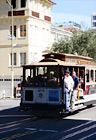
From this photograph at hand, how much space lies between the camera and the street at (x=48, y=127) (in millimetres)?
12789

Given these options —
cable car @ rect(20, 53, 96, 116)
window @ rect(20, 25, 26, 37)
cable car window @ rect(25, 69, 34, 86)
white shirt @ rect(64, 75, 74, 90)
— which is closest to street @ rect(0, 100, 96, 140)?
cable car @ rect(20, 53, 96, 116)

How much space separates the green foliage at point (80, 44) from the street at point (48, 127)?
990 inches

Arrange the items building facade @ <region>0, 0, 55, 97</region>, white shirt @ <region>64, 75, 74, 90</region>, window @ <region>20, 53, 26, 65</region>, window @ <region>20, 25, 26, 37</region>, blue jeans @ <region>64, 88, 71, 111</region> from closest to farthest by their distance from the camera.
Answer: blue jeans @ <region>64, 88, 71, 111</region> → white shirt @ <region>64, 75, 74, 90</region> → building facade @ <region>0, 0, 55, 97</region> → window @ <region>20, 25, 26, 37</region> → window @ <region>20, 53, 26, 65</region>

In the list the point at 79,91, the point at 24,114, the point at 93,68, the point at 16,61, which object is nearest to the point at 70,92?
the point at 79,91

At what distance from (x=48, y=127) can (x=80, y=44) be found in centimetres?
3035

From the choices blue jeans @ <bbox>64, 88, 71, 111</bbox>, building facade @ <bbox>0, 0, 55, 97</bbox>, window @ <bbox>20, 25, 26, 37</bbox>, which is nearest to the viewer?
blue jeans @ <bbox>64, 88, 71, 111</bbox>

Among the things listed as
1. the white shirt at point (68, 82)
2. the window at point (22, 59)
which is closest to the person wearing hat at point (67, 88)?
the white shirt at point (68, 82)

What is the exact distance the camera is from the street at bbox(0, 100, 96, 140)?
12789 millimetres

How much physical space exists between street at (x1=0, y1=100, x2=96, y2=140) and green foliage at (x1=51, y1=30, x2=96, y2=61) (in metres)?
25.1

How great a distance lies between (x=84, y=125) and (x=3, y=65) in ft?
95.2

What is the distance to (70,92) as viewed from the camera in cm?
1752

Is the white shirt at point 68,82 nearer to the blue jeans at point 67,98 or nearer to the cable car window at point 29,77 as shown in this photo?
the blue jeans at point 67,98

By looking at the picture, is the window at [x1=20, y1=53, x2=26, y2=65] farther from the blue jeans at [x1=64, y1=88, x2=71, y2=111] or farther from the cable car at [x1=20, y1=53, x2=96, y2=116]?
the blue jeans at [x1=64, y1=88, x2=71, y2=111]

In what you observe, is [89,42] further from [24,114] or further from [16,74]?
[24,114]
